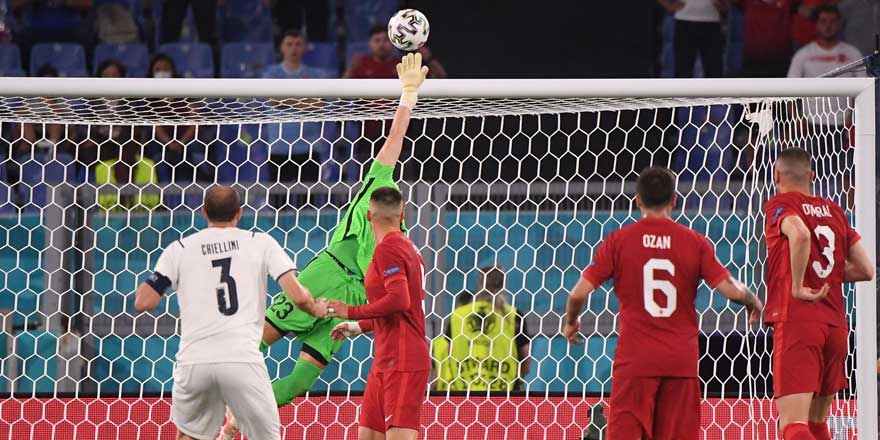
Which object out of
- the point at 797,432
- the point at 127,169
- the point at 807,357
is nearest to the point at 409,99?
the point at 807,357

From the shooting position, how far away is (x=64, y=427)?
6375mm

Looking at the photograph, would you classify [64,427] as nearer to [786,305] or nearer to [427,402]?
[427,402]

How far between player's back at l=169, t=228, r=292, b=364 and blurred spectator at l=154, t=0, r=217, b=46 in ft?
22.5

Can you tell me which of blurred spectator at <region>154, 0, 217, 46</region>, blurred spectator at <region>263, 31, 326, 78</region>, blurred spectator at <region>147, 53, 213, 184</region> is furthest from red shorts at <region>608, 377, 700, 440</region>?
blurred spectator at <region>154, 0, 217, 46</region>

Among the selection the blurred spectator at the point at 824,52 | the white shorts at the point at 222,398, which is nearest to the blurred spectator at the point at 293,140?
the white shorts at the point at 222,398

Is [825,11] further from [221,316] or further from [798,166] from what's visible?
[221,316]

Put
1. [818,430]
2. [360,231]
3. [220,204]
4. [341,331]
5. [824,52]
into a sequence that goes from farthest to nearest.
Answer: [824,52]
[360,231]
[818,430]
[341,331]
[220,204]

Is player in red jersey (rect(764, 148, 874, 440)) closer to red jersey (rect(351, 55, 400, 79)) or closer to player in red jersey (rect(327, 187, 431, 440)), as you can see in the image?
player in red jersey (rect(327, 187, 431, 440))

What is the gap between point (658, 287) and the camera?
15.7 feet

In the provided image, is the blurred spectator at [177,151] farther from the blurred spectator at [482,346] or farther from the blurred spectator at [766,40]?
the blurred spectator at [766,40]

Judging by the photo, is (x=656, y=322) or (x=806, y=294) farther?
(x=806, y=294)

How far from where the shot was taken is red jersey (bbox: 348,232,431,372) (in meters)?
5.02

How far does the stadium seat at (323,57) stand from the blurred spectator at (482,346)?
13.2ft

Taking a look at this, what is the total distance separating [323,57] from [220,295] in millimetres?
6368
